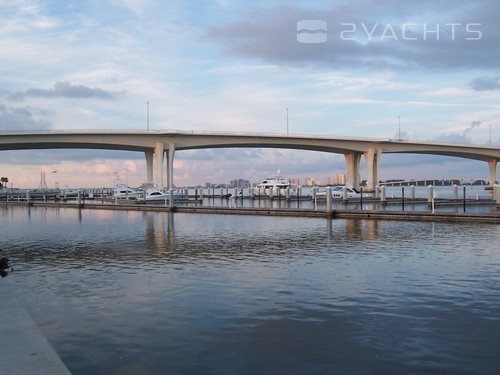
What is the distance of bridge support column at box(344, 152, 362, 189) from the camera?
321 feet

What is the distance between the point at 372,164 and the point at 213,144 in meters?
30.4

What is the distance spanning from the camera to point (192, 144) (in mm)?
81875

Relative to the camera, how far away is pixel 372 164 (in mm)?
91688

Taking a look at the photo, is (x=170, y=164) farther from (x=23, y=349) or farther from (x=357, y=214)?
(x=23, y=349)

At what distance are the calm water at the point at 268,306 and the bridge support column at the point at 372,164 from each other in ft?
247

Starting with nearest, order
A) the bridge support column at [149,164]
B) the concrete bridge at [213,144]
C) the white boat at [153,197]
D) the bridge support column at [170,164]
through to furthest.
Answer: the white boat at [153,197]
the concrete bridge at [213,144]
the bridge support column at [170,164]
the bridge support column at [149,164]

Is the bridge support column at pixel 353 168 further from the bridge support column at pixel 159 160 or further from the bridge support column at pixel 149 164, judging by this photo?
the bridge support column at pixel 149 164

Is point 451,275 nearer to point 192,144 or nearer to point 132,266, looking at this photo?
point 132,266

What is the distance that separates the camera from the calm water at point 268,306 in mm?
6562

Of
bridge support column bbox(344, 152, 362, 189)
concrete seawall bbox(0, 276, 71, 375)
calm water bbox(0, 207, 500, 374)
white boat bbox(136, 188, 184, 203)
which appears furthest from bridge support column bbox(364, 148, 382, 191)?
concrete seawall bbox(0, 276, 71, 375)

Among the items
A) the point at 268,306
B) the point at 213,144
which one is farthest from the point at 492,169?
the point at 268,306

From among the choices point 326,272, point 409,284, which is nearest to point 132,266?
point 326,272

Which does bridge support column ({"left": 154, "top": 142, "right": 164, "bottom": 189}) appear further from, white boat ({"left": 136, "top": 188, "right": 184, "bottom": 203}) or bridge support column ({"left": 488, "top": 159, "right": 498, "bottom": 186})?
bridge support column ({"left": 488, "top": 159, "right": 498, "bottom": 186})

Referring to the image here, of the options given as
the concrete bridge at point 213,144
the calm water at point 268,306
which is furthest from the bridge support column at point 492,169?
the calm water at point 268,306
